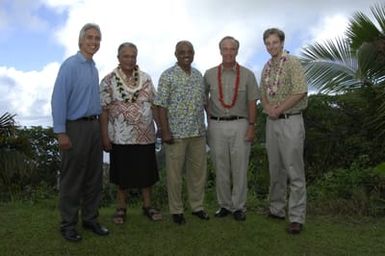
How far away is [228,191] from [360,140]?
3762 mm

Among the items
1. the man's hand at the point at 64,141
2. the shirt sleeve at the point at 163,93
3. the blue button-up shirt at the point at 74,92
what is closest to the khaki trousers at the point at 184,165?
the shirt sleeve at the point at 163,93

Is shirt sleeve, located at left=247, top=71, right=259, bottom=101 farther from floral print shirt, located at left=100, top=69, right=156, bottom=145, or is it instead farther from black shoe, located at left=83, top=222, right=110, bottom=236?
black shoe, located at left=83, top=222, right=110, bottom=236

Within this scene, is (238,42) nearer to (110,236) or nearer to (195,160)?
(195,160)

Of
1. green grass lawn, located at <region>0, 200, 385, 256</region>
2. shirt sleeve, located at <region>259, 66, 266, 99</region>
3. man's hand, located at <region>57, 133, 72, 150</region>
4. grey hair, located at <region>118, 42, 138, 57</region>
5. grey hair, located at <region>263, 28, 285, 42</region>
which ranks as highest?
grey hair, located at <region>263, 28, 285, 42</region>

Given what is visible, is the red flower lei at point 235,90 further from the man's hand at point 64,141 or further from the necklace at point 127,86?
the man's hand at point 64,141

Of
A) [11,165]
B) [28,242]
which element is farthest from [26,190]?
[28,242]

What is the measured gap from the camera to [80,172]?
18.5 ft

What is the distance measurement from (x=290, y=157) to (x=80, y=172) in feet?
6.77

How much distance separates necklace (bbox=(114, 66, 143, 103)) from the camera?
6.06 metres

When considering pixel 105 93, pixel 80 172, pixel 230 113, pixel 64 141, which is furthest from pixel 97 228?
pixel 230 113

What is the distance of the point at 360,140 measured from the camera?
9.60 metres

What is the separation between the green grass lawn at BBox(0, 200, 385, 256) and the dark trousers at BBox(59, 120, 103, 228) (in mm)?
318

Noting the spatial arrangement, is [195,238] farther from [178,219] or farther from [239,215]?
[239,215]

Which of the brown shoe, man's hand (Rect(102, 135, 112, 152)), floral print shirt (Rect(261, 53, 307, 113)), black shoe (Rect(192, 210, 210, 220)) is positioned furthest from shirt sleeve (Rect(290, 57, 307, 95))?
man's hand (Rect(102, 135, 112, 152))
